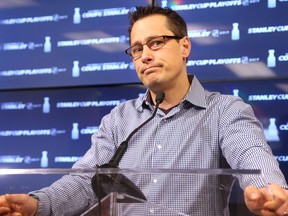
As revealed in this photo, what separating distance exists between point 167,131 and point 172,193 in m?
0.67

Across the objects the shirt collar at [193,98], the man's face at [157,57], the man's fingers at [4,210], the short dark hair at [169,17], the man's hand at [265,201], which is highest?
the short dark hair at [169,17]

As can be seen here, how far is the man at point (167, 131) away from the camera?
3.85 ft

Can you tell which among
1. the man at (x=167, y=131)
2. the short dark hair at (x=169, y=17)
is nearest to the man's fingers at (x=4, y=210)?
the man at (x=167, y=131)

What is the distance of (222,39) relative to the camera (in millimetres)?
2156

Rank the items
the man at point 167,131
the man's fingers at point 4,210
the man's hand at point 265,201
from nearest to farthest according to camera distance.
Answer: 1. the man's hand at point 265,201
2. the man's fingers at point 4,210
3. the man at point 167,131

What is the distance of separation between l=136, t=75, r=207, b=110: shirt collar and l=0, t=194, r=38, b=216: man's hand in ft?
2.39

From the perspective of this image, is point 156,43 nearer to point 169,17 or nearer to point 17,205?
point 169,17

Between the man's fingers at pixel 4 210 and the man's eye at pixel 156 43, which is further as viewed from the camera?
the man's eye at pixel 156 43

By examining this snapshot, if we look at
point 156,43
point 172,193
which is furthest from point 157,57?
point 172,193

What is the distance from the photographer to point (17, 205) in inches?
42.4

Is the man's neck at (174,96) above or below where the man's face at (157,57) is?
below

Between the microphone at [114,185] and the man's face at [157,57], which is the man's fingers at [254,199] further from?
the man's face at [157,57]

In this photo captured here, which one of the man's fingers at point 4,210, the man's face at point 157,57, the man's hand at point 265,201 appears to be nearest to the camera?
the man's hand at point 265,201

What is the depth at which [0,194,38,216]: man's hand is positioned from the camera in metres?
1.03
